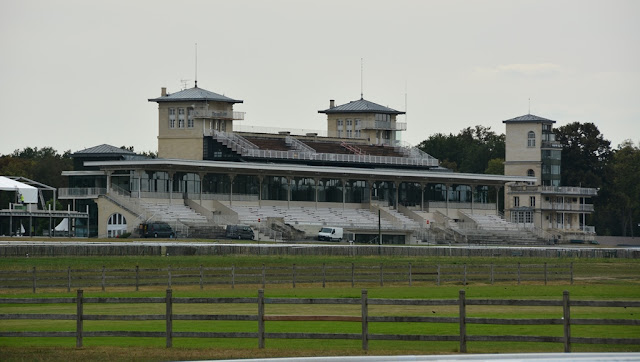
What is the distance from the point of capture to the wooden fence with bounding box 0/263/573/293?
2130 inches

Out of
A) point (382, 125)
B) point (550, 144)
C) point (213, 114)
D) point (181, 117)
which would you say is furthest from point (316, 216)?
point (550, 144)

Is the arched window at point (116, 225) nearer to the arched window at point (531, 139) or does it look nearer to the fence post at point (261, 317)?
the arched window at point (531, 139)

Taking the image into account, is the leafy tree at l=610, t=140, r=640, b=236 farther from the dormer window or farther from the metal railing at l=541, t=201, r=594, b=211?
the dormer window

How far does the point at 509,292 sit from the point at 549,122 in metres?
91.1

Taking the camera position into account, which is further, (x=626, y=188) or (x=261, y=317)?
(x=626, y=188)

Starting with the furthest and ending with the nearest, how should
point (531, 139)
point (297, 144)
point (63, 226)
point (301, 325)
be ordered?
point (531, 139) → point (297, 144) → point (63, 226) → point (301, 325)

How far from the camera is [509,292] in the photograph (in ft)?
168

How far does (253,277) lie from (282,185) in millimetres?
55037

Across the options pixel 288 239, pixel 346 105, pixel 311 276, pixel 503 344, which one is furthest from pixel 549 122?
pixel 503 344

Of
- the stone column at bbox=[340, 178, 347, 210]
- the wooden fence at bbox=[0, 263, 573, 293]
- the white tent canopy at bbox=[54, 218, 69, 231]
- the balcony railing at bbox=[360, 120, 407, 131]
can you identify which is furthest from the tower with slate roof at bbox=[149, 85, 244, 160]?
the wooden fence at bbox=[0, 263, 573, 293]

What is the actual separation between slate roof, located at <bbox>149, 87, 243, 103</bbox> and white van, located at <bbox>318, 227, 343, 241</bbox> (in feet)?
79.0

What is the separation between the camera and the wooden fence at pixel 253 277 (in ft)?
177

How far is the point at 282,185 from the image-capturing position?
115750 mm

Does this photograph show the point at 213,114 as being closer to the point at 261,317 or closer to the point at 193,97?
the point at 193,97
